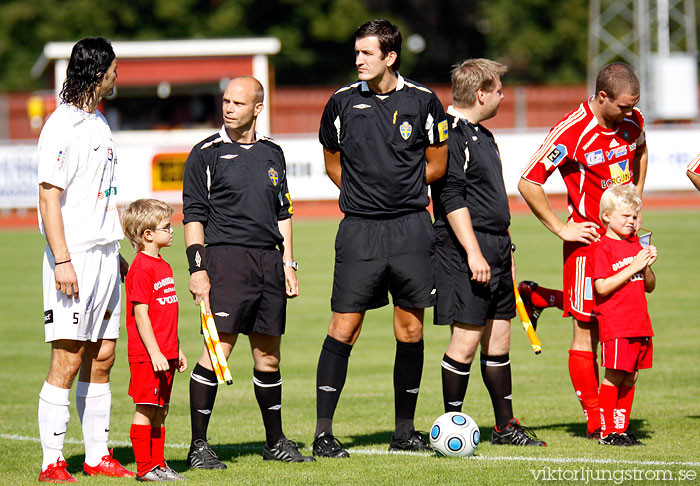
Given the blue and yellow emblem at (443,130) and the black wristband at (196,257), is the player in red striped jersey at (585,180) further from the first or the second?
the black wristband at (196,257)

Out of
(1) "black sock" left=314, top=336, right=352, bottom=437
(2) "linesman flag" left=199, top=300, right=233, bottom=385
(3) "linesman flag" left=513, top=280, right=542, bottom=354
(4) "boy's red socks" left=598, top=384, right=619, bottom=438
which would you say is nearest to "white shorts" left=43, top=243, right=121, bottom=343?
(2) "linesman flag" left=199, top=300, right=233, bottom=385

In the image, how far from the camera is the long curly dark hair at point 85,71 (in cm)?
570

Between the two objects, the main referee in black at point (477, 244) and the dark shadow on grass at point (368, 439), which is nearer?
the main referee in black at point (477, 244)

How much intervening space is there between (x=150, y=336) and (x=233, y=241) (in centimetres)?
79

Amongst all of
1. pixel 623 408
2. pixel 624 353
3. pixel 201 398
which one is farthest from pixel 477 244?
pixel 201 398

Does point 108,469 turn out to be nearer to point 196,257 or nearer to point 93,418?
point 93,418

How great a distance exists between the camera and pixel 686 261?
1617 centimetres

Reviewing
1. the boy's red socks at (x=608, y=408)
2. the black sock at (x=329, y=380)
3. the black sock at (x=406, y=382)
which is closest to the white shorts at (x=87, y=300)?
the black sock at (x=329, y=380)

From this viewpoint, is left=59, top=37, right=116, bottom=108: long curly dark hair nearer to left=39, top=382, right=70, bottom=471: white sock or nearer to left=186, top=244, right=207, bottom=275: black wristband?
left=186, top=244, right=207, bottom=275: black wristband

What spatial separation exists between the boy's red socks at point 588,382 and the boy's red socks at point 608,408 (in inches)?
9.5

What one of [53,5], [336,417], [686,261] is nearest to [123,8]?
[53,5]

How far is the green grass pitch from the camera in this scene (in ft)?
18.6

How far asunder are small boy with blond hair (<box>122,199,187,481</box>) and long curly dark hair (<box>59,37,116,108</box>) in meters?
0.67

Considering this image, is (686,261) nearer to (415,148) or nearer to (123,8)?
(415,148)
